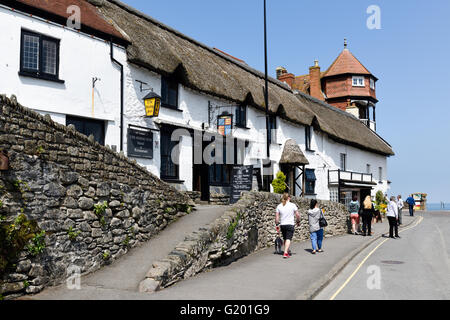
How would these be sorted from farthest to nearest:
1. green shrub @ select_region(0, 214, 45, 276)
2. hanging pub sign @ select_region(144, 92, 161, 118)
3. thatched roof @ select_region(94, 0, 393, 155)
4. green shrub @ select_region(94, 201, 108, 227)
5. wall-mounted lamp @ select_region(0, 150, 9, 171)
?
thatched roof @ select_region(94, 0, 393, 155), hanging pub sign @ select_region(144, 92, 161, 118), green shrub @ select_region(94, 201, 108, 227), wall-mounted lamp @ select_region(0, 150, 9, 171), green shrub @ select_region(0, 214, 45, 276)

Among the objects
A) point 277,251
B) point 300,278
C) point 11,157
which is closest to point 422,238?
point 277,251

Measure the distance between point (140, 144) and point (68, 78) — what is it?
3261 millimetres

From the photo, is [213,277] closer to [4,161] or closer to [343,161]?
[4,161]

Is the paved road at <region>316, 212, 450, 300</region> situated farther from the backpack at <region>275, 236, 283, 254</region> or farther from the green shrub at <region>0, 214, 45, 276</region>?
the green shrub at <region>0, 214, 45, 276</region>

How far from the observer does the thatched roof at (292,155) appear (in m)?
24.2

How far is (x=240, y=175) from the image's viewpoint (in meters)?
16.6

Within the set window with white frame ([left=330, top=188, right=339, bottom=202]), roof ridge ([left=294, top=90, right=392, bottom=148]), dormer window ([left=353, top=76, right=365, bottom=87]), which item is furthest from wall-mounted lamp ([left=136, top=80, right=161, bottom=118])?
dormer window ([left=353, top=76, right=365, bottom=87])

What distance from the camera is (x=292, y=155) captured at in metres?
24.4

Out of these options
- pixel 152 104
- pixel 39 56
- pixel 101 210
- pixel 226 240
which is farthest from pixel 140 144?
pixel 101 210

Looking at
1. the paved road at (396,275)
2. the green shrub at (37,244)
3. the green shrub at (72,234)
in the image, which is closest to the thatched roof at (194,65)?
the green shrub at (72,234)

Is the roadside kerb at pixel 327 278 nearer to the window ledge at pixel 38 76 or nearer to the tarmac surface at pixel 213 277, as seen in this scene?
the tarmac surface at pixel 213 277

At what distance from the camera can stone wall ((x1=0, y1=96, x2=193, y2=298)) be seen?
730 centimetres

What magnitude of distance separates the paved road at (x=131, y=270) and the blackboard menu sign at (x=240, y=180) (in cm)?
432

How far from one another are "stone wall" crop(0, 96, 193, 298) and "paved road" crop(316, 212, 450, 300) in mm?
4820
